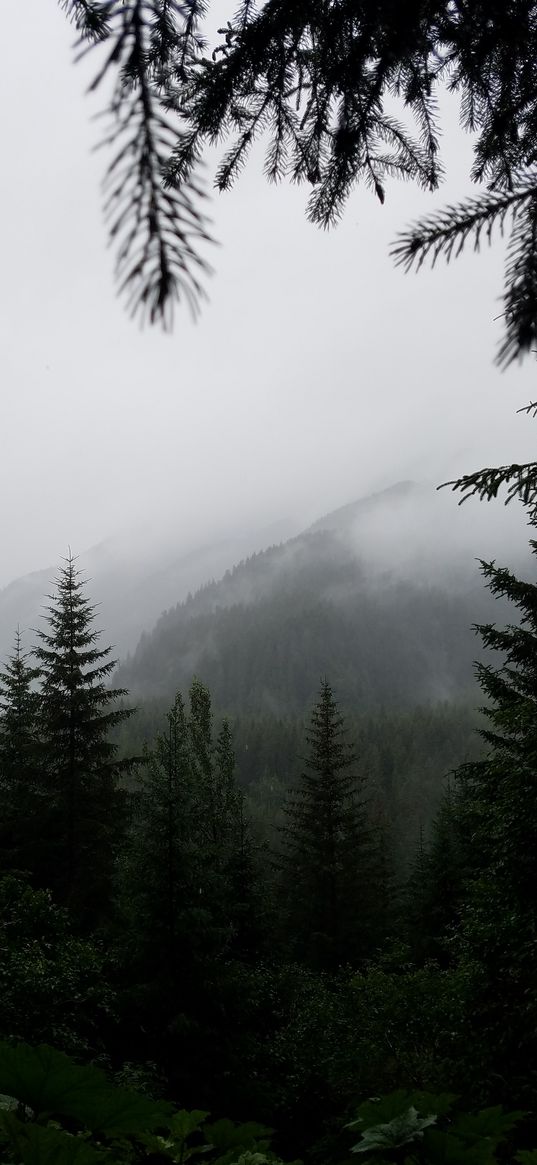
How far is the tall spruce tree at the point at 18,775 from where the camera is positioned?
17.3m

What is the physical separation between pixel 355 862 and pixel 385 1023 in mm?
14205

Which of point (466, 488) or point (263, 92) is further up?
point (263, 92)

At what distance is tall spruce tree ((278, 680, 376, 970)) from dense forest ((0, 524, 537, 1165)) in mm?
87

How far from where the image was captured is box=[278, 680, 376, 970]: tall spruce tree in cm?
2200

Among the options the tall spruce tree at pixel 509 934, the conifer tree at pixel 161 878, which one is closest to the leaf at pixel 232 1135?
the tall spruce tree at pixel 509 934

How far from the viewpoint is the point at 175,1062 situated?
10.8 m

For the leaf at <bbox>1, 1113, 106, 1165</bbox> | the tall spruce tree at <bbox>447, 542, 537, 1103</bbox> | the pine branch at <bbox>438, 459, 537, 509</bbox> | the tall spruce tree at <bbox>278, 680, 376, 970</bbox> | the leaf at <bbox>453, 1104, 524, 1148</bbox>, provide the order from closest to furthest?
the leaf at <bbox>1, 1113, 106, 1165</bbox> < the leaf at <bbox>453, 1104, 524, 1148</bbox> < the pine branch at <bbox>438, 459, 537, 509</bbox> < the tall spruce tree at <bbox>447, 542, 537, 1103</bbox> < the tall spruce tree at <bbox>278, 680, 376, 970</bbox>

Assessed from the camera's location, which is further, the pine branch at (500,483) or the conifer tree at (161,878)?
the conifer tree at (161,878)

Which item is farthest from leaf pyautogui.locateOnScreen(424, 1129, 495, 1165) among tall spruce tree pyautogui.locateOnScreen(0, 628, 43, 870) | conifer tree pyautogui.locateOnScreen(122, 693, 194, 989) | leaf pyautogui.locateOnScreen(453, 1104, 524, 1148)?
tall spruce tree pyautogui.locateOnScreen(0, 628, 43, 870)

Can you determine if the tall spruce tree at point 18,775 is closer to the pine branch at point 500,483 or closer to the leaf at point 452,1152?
the pine branch at point 500,483

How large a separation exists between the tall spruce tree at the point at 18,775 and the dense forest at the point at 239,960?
7cm

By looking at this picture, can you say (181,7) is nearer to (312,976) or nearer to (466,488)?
(466,488)

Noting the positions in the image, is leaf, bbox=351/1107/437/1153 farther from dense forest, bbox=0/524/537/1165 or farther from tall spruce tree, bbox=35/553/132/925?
tall spruce tree, bbox=35/553/132/925

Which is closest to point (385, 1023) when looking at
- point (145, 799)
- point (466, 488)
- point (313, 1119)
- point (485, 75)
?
point (313, 1119)
